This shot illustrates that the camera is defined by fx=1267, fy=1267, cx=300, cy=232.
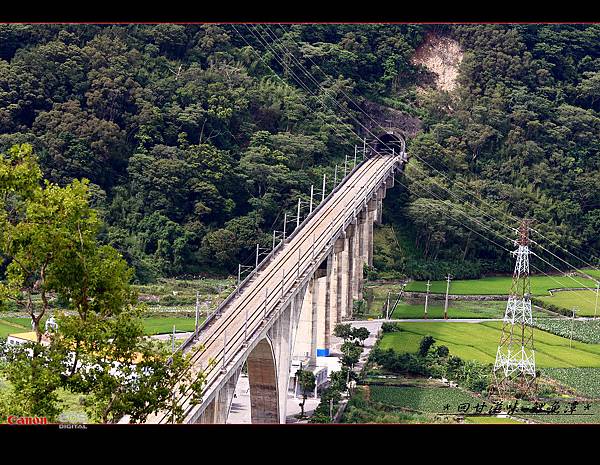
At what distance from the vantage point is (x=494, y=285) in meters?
69.9

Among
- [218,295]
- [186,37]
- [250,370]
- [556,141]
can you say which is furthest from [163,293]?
[556,141]

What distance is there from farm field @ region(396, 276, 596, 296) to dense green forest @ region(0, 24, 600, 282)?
128cm

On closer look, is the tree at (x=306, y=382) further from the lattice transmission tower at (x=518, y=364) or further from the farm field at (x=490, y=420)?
the lattice transmission tower at (x=518, y=364)

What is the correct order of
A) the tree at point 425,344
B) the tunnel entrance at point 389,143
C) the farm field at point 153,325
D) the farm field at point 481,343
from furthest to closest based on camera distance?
the tunnel entrance at point 389,143
the farm field at point 481,343
the tree at point 425,344
the farm field at point 153,325

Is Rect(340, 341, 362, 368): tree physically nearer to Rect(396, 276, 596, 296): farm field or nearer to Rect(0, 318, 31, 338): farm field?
Rect(0, 318, 31, 338): farm field

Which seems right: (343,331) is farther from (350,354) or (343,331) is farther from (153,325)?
(153,325)

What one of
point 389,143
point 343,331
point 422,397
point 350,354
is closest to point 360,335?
point 343,331

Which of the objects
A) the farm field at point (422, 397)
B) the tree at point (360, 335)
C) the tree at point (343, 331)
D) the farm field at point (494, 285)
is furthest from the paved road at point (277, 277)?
the farm field at point (494, 285)

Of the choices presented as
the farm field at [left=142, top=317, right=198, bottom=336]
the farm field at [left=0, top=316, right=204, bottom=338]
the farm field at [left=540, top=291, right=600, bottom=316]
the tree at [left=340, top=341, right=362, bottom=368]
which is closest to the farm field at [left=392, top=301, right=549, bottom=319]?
the farm field at [left=540, top=291, right=600, bottom=316]

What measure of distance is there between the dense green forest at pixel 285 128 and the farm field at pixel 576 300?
578 cm

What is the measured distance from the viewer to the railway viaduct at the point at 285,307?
38.2m

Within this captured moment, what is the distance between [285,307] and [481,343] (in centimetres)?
1526

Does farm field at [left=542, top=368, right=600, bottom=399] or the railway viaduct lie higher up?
the railway viaduct

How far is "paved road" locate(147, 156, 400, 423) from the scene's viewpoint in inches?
1591
